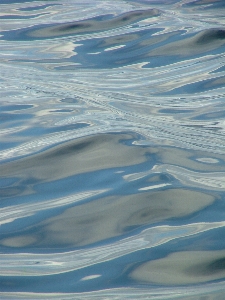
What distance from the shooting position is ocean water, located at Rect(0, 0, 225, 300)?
1.26 m

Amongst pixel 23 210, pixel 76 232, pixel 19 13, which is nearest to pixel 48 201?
pixel 23 210

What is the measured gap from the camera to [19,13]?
3.79 metres

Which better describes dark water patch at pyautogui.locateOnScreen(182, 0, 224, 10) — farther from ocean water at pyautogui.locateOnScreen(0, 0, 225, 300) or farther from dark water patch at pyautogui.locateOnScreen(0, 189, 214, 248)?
dark water patch at pyautogui.locateOnScreen(0, 189, 214, 248)

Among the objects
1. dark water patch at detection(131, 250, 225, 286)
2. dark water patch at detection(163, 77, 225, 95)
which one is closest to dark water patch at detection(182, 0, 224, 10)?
dark water patch at detection(163, 77, 225, 95)

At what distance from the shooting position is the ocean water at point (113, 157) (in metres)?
1.26

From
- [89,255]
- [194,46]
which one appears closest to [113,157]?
[89,255]

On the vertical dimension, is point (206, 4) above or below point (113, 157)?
above

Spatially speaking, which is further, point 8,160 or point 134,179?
point 8,160

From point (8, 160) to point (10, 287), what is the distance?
723 millimetres

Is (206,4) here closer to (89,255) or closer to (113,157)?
(113,157)

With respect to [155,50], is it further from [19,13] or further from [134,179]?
[134,179]

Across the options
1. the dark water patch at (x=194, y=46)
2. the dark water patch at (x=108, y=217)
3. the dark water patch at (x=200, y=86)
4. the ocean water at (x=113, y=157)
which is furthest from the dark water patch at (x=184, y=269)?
the dark water patch at (x=194, y=46)

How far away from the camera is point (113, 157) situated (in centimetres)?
189

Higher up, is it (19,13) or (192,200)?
(19,13)
